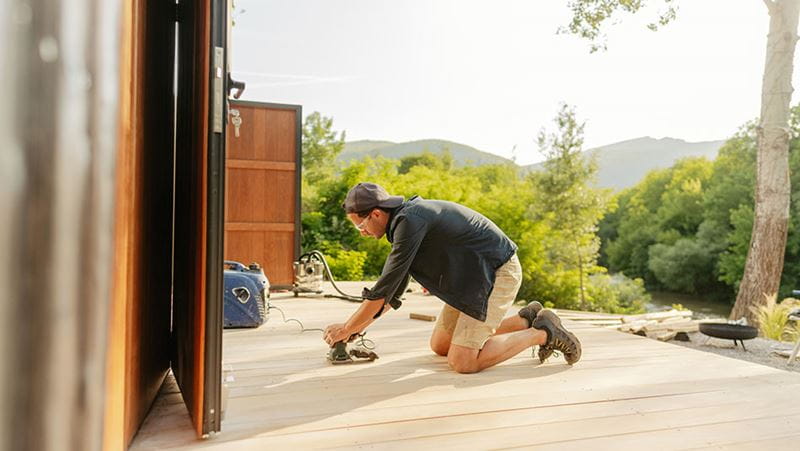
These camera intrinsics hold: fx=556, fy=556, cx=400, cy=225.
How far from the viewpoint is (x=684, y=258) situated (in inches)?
917

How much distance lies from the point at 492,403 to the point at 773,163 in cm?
791

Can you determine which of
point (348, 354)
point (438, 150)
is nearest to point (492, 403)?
point (348, 354)

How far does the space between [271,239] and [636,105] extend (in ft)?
122

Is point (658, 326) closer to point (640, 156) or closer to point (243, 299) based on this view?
point (243, 299)

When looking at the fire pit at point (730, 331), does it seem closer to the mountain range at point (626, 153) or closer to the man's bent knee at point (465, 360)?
the man's bent knee at point (465, 360)

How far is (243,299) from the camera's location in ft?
12.7

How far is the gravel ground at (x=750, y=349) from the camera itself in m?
4.02

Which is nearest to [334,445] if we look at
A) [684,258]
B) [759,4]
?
[759,4]

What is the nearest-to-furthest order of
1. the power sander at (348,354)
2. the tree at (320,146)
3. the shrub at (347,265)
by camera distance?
1. the power sander at (348,354)
2. the shrub at (347,265)
3. the tree at (320,146)

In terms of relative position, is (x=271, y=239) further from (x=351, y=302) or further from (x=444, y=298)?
(x=444, y=298)

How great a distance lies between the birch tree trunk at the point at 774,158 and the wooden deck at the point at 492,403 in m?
6.03

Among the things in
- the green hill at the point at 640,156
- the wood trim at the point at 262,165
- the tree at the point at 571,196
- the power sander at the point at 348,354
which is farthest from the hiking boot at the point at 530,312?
the green hill at the point at 640,156

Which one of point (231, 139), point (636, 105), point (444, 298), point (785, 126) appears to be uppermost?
point (636, 105)

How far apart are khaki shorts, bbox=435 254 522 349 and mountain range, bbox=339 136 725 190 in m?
22.4
